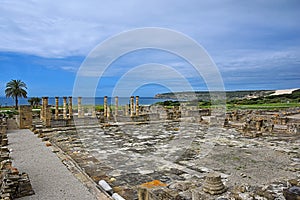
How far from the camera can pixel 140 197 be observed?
563 cm

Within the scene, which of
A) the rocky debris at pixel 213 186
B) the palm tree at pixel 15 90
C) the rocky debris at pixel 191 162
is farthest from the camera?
the palm tree at pixel 15 90

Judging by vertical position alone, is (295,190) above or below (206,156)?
above

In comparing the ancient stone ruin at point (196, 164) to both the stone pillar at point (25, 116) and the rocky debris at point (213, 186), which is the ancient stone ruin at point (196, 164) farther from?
the stone pillar at point (25, 116)

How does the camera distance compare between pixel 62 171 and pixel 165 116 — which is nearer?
pixel 62 171

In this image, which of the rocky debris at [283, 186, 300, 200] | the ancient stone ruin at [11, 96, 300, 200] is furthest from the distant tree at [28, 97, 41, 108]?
the rocky debris at [283, 186, 300, 200]

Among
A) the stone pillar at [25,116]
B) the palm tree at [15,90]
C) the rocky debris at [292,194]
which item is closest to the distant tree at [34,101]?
the palm tree at [15,90]

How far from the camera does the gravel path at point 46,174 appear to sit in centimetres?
638

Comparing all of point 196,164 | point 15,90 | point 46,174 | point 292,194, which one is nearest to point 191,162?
point 196,164

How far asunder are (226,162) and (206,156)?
1213 mm

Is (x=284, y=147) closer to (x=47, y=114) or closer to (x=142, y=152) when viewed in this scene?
(x=142, y=152)

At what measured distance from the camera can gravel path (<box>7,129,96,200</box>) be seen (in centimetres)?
638

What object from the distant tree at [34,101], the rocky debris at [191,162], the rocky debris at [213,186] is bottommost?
the rocky debris at [191,162]

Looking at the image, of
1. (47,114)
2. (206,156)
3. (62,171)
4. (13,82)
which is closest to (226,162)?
(206,156)

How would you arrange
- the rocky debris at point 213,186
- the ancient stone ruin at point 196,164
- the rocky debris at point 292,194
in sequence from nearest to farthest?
the rocky debris at point 292,194, the rocky debris at point 213,186, the ancient stone ruin at point 196,164
